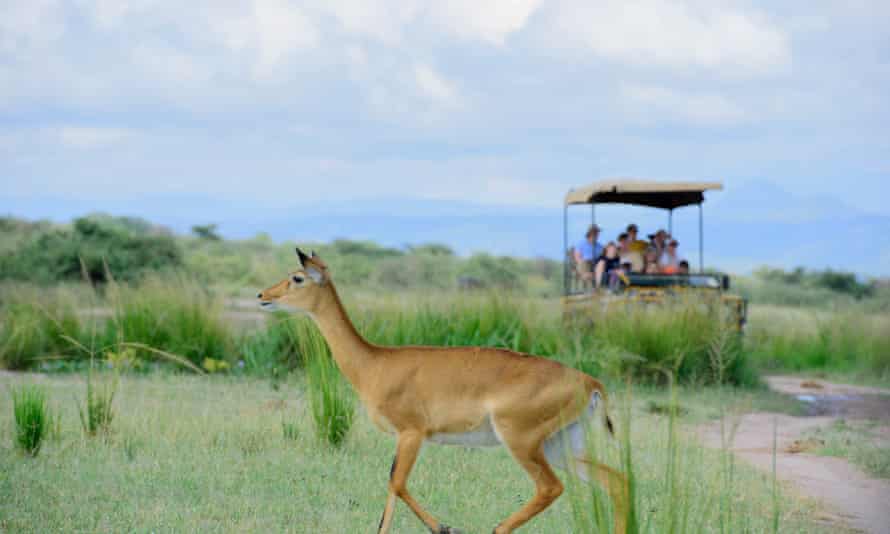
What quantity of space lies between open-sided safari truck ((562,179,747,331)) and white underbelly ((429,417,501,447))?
28.3 ft

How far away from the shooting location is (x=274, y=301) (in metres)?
5.04

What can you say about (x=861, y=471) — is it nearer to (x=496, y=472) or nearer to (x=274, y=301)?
(x=496, y=472)

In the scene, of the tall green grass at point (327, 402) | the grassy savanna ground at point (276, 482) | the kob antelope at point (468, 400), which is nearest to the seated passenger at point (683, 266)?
the grassy savanna ground at point (276, 482)

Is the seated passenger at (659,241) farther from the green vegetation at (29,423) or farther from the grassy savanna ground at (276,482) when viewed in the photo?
the green vegetation at (29,423)

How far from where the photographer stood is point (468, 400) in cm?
483

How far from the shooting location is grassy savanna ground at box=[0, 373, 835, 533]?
19.0ft

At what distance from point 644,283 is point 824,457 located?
6.76m

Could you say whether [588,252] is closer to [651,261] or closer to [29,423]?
[651,261]

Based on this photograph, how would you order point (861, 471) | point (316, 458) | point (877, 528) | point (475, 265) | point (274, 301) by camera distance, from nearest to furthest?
point (274, 301) < point (877, 528) < point (316, 458) < point (861, 471) < point (475, 265)

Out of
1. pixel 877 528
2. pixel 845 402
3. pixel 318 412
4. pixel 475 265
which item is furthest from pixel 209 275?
pixel 877 528

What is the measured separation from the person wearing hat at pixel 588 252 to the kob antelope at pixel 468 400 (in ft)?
39.0

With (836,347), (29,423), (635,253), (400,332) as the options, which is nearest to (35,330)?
(400,332)

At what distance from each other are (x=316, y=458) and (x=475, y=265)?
35.1m

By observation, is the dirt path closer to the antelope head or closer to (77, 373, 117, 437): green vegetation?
the antelope head
